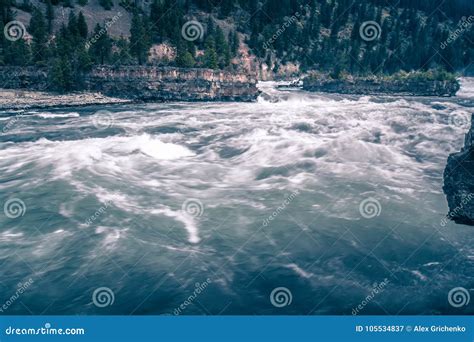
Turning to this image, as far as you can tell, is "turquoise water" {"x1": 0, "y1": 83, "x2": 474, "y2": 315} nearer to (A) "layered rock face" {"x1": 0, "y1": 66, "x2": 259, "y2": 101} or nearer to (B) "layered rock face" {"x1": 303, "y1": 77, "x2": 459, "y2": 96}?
(A) "layered rock face" {"x1": 0, "y1": 66, "x2": 259, "y2": 101}

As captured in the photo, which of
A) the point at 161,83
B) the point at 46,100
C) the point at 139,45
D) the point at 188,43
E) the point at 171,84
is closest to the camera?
the point at 46,100

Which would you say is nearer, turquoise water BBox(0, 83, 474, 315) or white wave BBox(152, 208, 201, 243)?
turquoise water BBox(0, 83, 474, 315)

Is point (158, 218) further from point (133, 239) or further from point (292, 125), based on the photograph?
point (292, 125)

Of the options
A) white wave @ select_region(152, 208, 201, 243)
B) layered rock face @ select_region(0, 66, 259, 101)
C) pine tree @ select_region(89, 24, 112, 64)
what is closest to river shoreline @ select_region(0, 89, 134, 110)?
layered rock face @ select_region(0, 66, 259, 101)

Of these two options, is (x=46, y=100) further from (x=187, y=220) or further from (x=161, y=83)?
(x=187, y=220)

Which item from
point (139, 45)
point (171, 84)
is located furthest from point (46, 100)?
point (139, 45)

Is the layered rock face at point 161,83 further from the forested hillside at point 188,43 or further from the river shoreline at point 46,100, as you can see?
the river shoreline at point 46,100
